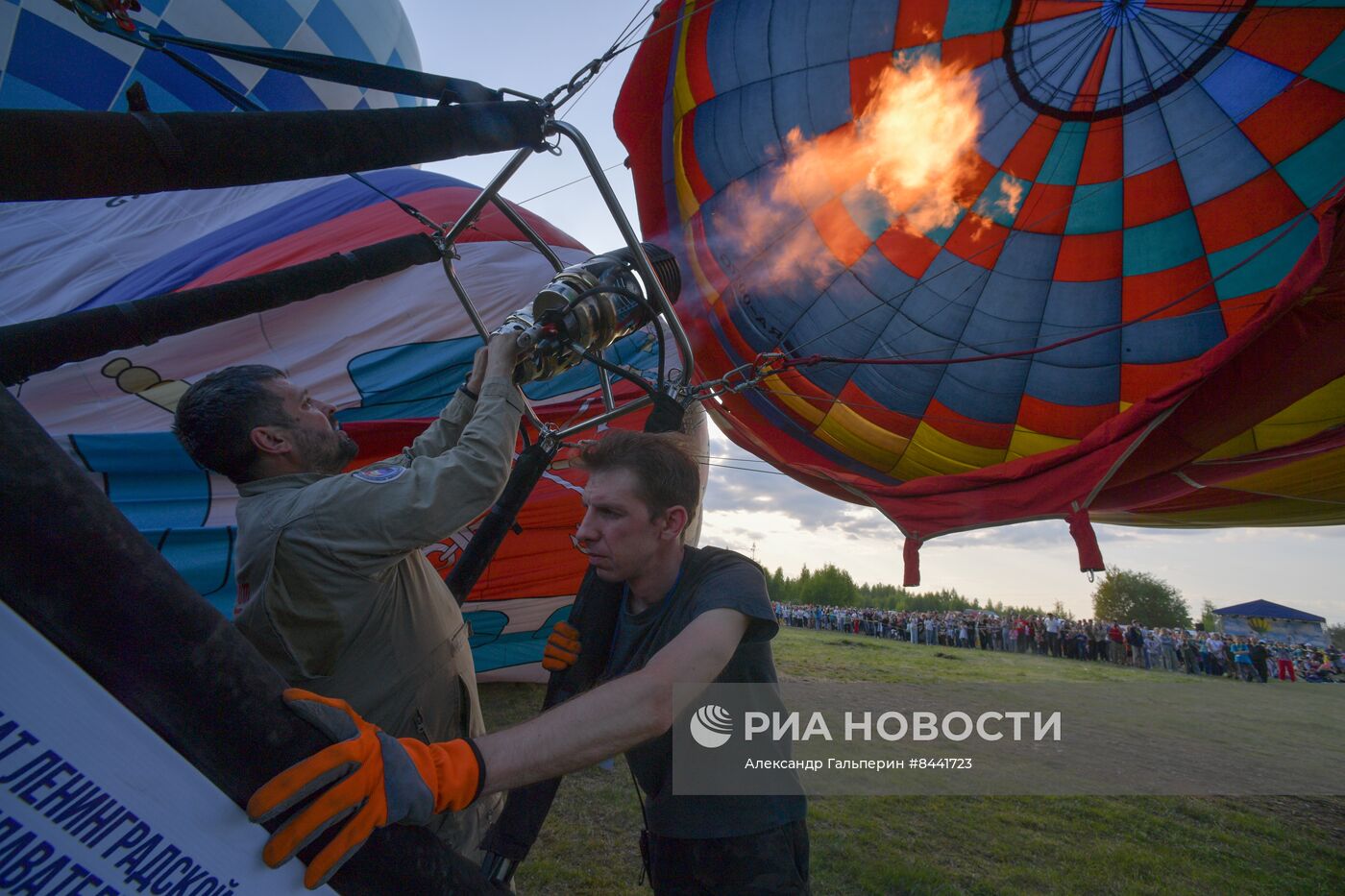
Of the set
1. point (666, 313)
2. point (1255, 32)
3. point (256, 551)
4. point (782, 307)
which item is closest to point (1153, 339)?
point (1255, 32)

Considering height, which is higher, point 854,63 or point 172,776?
point 854,63

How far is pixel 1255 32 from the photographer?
377cm

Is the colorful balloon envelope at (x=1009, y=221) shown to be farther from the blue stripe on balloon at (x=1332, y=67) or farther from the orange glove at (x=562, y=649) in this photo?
the orange glove at (x=562, y=649)

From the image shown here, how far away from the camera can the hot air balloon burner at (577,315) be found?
5.51 ft

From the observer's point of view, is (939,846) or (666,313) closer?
(666,313)

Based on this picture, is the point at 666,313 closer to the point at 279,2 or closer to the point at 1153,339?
the point at 1153,339

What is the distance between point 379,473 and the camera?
4.47ft

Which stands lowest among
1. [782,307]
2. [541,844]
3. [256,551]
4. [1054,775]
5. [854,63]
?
[541,844]

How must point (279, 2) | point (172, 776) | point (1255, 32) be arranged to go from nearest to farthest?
point (172, 776)
point (1255, 32)
point (279, 2)

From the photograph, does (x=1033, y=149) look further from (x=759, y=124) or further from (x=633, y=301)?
(x=633, y=301)

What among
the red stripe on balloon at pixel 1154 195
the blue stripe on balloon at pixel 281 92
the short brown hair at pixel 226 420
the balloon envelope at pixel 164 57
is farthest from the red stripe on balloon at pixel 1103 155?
the blue stripe on balloon at pixel 281 92

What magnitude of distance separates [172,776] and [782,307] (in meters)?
4.44

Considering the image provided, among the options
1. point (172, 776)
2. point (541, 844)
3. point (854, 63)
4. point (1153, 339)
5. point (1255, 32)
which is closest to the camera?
point (172, 776)

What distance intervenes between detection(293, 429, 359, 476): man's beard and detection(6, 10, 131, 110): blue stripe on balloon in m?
5.02
